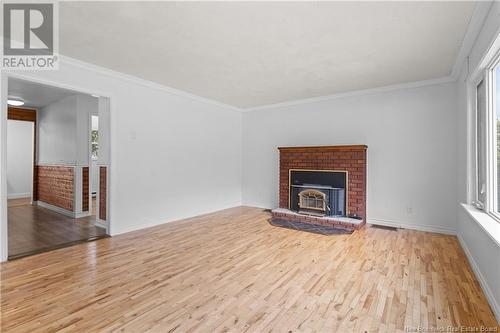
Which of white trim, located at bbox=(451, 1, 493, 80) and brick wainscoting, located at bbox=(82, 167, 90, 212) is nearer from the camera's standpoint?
white trim, located at bbox=(451, 1, 493, 80)

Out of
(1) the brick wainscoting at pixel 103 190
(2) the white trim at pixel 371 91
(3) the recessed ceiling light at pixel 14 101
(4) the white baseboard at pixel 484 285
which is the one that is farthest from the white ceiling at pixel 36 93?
(4) the white baseboard at pixel 484 285

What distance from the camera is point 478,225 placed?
A: 2357 mm

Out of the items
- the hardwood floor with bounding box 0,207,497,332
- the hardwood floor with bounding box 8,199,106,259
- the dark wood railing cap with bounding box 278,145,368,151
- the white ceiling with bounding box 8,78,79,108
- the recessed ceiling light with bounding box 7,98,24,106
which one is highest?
the white ceiling with bounding box 8,78,79,108

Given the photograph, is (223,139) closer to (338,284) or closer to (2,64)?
(2,64)

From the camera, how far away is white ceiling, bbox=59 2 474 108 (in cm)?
219

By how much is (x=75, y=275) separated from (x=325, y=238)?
122 inches

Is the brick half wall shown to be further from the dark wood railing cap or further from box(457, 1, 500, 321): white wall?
box(457, 1, 500, 321): white wall

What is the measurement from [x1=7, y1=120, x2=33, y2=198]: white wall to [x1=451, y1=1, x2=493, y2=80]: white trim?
10062mm

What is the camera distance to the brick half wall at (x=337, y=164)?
441 cm

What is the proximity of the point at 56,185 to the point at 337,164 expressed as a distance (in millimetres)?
6150
